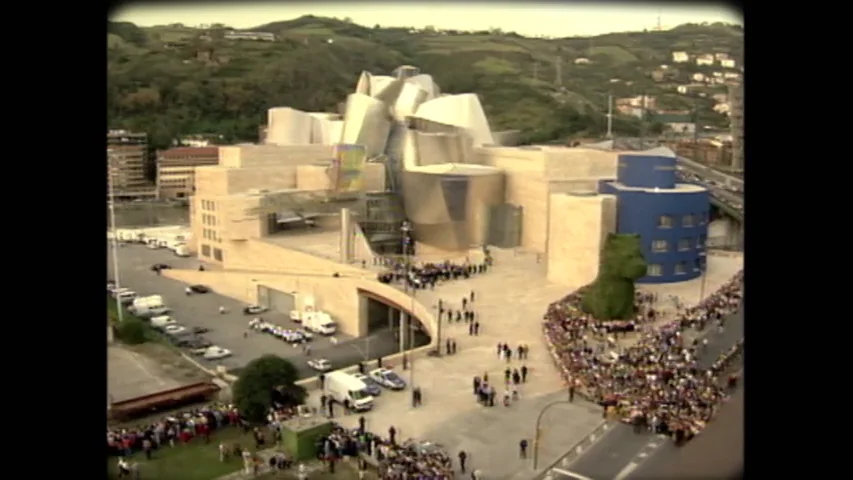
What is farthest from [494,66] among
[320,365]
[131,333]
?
[320,365]

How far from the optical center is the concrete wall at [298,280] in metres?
9.70

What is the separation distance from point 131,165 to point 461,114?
1117 centimetres

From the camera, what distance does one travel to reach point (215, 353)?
8.42m

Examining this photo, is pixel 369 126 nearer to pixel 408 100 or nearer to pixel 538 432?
pixel 408 100

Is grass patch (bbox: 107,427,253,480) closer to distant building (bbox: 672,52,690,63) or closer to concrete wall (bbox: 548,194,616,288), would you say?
concrete wall (bbox: 548,194,616,288)

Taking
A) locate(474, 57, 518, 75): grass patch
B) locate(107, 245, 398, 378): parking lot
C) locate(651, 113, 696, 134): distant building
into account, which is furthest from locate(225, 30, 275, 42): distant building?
locate(107, 245, 398, 378): parking lot

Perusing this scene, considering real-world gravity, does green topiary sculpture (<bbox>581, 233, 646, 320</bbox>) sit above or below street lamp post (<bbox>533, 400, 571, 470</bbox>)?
above

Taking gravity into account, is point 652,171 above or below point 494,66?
below

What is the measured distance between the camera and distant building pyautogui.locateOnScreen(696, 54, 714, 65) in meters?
27.9

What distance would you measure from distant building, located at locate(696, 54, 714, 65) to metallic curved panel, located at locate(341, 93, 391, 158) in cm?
1599

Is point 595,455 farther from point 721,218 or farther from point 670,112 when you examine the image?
point 670,112

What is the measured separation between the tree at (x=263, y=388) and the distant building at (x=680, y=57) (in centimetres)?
2643
